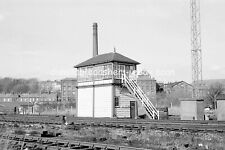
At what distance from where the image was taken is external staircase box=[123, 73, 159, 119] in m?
25.8

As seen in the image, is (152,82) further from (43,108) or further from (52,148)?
(52,148)

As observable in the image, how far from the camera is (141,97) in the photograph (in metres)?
26.6

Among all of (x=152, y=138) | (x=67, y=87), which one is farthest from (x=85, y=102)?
(x=67, y=87)

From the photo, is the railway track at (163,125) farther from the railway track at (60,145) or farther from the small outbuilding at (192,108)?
the railway track at (60,145)

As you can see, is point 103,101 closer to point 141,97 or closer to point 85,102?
point 85,102

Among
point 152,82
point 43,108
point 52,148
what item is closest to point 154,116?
point 52,148

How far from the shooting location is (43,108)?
2237 inches

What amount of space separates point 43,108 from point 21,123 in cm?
3220

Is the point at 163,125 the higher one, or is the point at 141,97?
the point at 141,97

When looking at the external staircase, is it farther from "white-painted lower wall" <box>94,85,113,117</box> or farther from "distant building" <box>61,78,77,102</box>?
"distant building" <box>61,78,77,102</box>

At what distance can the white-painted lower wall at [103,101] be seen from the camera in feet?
90.0

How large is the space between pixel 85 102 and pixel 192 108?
10.9m

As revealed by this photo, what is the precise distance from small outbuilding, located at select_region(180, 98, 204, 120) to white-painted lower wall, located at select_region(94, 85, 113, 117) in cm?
678

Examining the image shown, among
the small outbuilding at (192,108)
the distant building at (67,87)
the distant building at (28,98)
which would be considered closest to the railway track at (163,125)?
the small outbuilding at (192,108)
